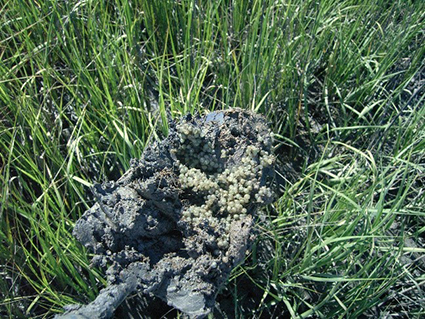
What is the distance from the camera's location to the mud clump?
1264 mm

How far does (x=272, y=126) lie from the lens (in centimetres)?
195

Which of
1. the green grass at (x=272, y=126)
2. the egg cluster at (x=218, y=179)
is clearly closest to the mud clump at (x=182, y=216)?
the egg cluster at (x=218, y=179)

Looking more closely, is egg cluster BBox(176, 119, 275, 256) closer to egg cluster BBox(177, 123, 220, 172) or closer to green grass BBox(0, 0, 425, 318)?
egg cluster BBox(177, 123, 220, 172)

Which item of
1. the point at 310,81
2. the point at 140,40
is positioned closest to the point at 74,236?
the point at 140,40

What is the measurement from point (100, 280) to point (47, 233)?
0.74ft

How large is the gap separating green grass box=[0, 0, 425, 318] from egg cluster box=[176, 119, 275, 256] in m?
0.15

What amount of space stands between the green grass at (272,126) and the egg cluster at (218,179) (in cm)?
15

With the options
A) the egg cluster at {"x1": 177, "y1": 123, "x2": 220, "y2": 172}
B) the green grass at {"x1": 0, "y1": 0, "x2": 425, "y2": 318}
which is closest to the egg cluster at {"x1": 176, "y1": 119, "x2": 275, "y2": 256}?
the egg cluster at {"x1": 177, "y1": 123, "x2": 220, "y2": 172}

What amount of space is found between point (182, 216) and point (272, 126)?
77 cm

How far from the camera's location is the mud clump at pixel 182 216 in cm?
126

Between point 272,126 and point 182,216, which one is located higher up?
point 182,216

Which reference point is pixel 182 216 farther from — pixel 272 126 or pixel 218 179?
pixel 272 126

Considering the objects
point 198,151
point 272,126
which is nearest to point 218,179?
point 198,151

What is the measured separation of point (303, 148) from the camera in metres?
1.99
